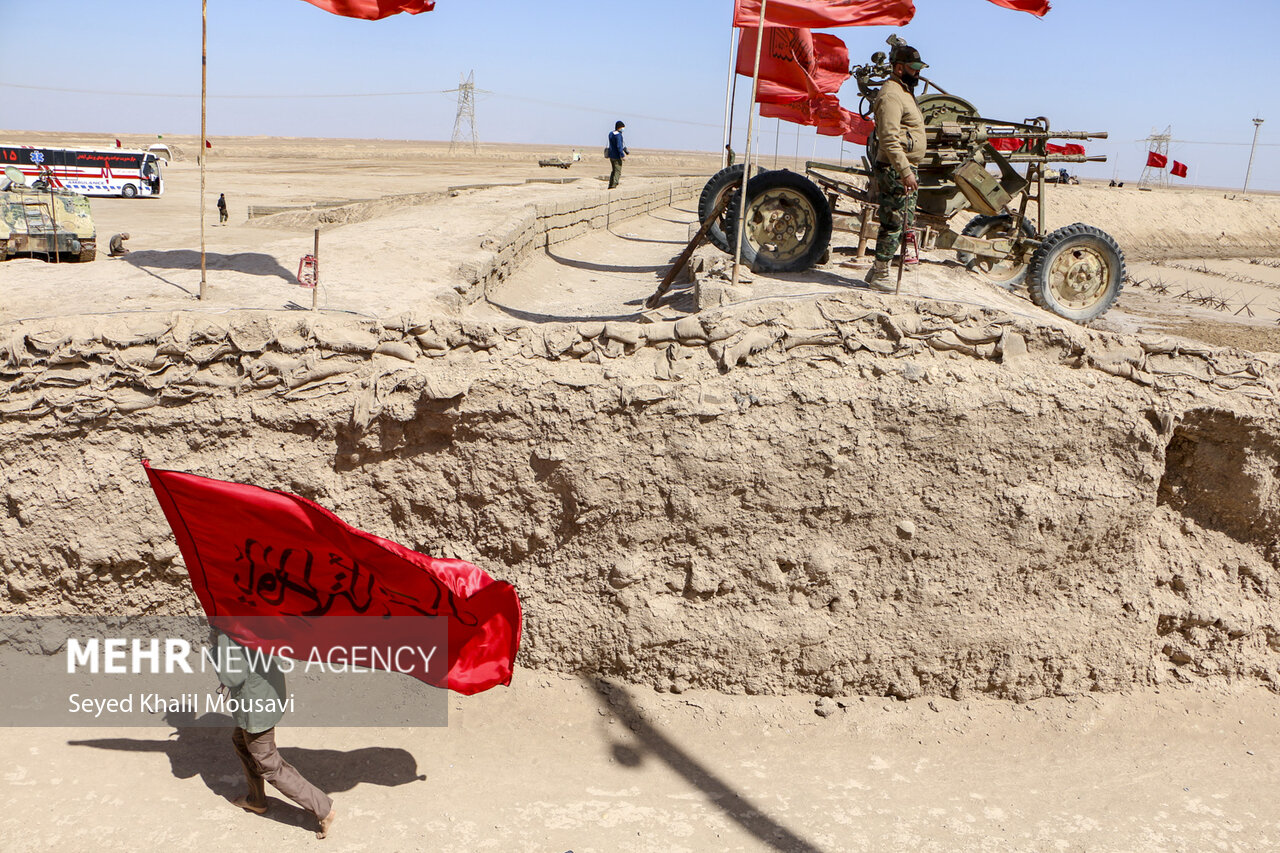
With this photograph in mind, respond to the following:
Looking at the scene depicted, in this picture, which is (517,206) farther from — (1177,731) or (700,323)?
(1177,731)

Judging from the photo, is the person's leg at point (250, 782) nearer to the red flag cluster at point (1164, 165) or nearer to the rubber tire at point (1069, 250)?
the rubber tire at point (1069, 250)

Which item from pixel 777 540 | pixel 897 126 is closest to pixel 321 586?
pixel 777 540

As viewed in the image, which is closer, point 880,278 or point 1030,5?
point 1030,5

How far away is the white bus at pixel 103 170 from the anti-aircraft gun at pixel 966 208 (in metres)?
15.6

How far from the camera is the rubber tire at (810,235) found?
275 inches

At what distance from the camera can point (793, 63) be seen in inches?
390

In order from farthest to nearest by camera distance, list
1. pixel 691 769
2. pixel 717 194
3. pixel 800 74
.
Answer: pixel 800 74 → pixel 717 194 → pixel 691 769

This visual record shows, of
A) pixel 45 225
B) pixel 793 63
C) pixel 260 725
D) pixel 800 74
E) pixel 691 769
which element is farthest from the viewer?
pixel 800 74

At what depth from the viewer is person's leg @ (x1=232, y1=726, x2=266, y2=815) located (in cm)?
356

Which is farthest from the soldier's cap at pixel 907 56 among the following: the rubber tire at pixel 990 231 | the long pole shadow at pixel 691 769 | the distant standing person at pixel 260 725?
the distant standing person at pixel 260 725

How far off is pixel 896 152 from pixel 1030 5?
4.58 feet

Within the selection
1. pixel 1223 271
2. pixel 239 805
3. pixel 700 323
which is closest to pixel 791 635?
pixel 700 323

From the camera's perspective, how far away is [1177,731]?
184 inches

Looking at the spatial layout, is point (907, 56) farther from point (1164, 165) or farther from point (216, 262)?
point (1164, 165)
